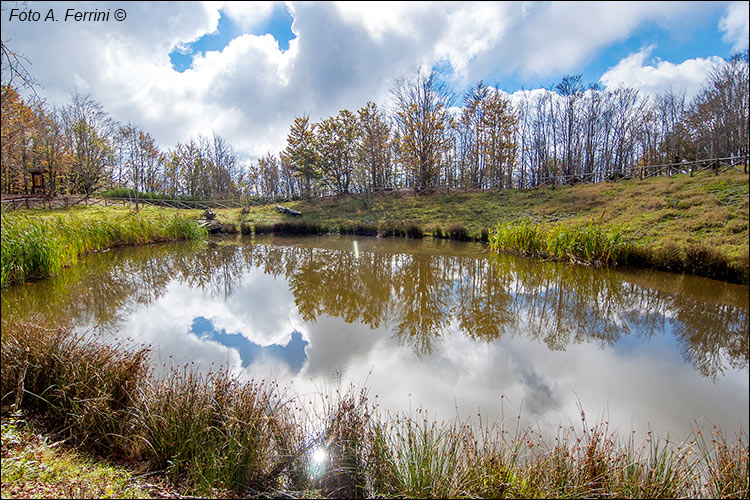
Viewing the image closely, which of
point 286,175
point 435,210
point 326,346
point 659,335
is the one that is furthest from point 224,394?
point 286,175

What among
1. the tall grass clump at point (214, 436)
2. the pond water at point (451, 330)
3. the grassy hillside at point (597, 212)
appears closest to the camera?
the tall grass clump at point (214, 436)

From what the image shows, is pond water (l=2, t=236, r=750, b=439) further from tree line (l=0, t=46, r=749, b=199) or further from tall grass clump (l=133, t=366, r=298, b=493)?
tree line (l=0, t=46, r=749, b=199)

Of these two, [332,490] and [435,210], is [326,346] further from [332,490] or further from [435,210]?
[435,210]

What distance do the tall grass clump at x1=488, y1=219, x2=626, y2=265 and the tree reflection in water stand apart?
65 centimetres

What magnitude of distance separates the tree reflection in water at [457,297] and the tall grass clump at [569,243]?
0.65 meters

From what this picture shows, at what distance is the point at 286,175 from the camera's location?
123ft

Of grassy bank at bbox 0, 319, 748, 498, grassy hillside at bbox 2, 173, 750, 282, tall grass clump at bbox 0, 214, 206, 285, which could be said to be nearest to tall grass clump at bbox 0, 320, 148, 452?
grassy bank at bbox 0, 319, 748, 498

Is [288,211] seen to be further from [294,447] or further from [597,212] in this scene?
[294,447]

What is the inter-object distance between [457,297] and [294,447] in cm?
536

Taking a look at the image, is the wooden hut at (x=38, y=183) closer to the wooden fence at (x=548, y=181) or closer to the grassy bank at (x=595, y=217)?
the wooden fence at (x=548, y=181)

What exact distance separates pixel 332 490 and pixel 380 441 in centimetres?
40

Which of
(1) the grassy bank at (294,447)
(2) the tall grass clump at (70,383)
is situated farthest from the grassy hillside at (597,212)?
(2) the tall grass clump at (70,383)

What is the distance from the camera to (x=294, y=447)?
235cm

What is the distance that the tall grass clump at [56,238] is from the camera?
4.62m
